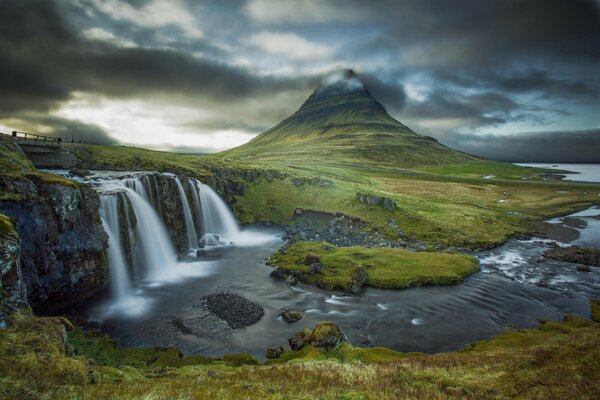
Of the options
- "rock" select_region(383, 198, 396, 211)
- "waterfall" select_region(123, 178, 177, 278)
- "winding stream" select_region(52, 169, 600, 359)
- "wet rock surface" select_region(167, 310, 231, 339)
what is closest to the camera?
"winding stream" select_region(52, 169, 600, 359)

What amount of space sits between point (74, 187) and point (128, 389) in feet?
99.6

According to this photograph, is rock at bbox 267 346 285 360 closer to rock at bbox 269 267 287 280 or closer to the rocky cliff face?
rock at bbox 269 267 287 280

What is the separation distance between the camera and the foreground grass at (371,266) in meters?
44.5

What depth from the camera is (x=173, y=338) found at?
99.4 feet

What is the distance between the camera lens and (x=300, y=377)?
17.7m

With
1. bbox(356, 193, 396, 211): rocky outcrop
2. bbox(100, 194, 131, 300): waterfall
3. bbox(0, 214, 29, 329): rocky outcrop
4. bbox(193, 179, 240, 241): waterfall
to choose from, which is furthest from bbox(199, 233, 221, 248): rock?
bbox(0, 214, 29, 329): rocky outcrop

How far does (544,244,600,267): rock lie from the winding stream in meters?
2.80

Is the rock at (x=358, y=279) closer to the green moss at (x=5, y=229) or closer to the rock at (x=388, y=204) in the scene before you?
the green moss at (x=5, y=229)

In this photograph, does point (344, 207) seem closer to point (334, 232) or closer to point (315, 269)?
point (334, 232)

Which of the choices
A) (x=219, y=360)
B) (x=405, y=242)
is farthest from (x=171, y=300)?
(x=405, y=242)

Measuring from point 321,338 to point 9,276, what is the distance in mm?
22447

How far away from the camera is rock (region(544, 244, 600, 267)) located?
57125mm

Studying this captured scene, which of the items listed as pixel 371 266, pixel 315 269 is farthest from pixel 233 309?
pixel 371 266

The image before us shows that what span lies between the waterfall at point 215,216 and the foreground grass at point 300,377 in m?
50.0
